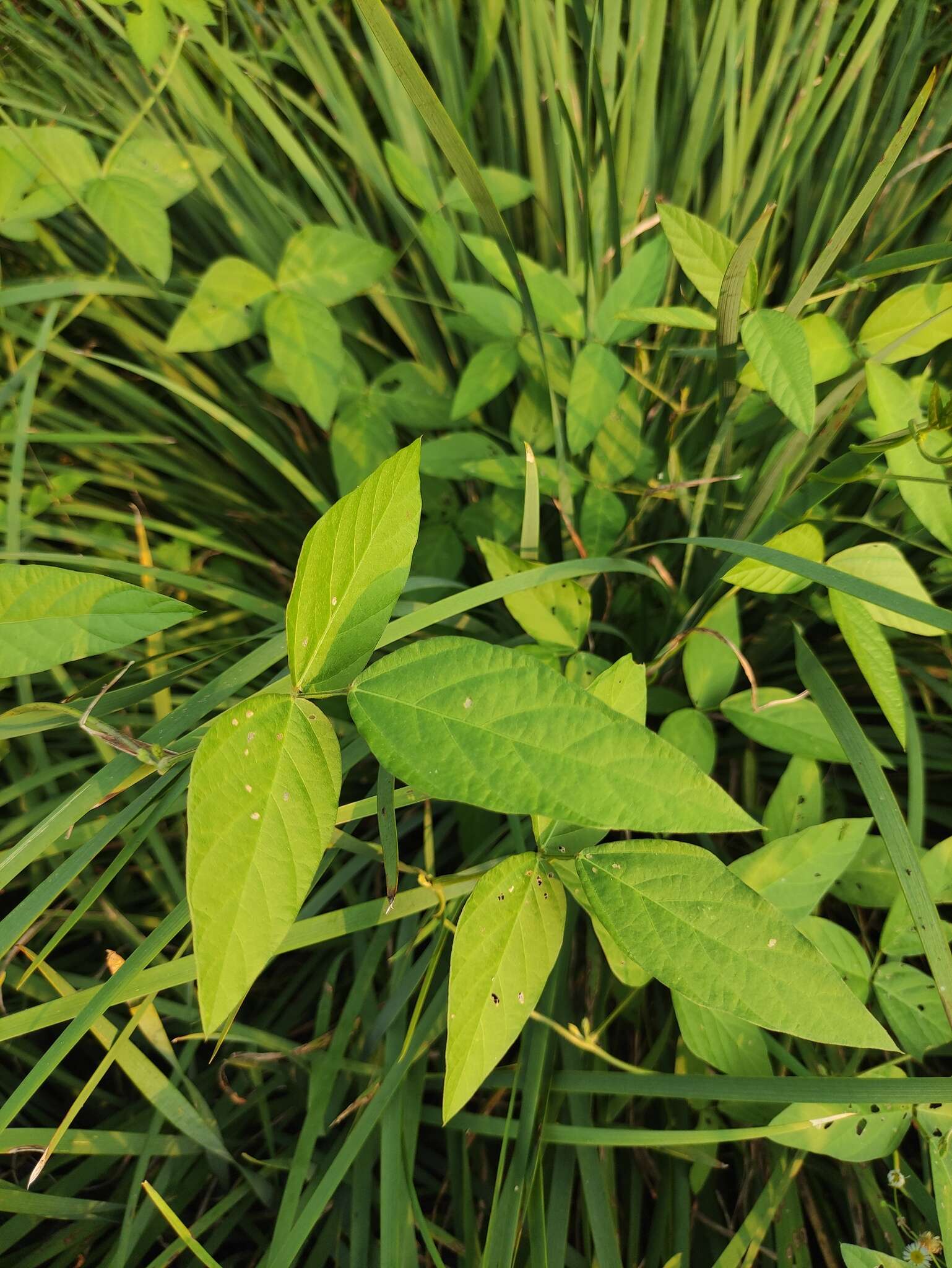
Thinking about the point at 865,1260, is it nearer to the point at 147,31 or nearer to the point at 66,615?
the point at 66,615

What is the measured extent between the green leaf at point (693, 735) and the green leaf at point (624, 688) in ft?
0.61

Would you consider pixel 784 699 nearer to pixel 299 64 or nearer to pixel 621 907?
pixel 621 907

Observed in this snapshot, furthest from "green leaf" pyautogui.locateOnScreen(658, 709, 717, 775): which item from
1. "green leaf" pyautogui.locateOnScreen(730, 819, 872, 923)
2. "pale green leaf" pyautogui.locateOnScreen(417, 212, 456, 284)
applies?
"pale green leaf" pyautogui.locateOnScreen(417, 212, 456, 284)

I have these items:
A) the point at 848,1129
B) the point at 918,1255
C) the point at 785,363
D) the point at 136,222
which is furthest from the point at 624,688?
the point at 136,222

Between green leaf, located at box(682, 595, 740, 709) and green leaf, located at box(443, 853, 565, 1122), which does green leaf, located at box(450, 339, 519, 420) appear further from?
green leaf, located at box(443, 853, 565, 1122)

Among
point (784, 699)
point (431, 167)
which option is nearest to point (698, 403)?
point (784, 699)

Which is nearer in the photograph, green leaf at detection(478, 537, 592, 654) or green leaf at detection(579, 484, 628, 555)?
green leaf at detection(478, 537, 592, 654)

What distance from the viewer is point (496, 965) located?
1.42 feet

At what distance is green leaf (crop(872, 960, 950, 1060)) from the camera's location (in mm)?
635

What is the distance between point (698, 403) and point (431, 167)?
0.55 meters

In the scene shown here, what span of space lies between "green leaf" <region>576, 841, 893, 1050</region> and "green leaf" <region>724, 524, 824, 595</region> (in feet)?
0.95

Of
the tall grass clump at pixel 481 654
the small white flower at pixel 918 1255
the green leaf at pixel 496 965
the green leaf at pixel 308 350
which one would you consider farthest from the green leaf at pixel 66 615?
the small white flower at pixel 918 1255

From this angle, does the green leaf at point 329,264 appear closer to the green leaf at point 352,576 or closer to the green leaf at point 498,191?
the green leaf at point 498,191

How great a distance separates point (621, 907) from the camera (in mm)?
436
